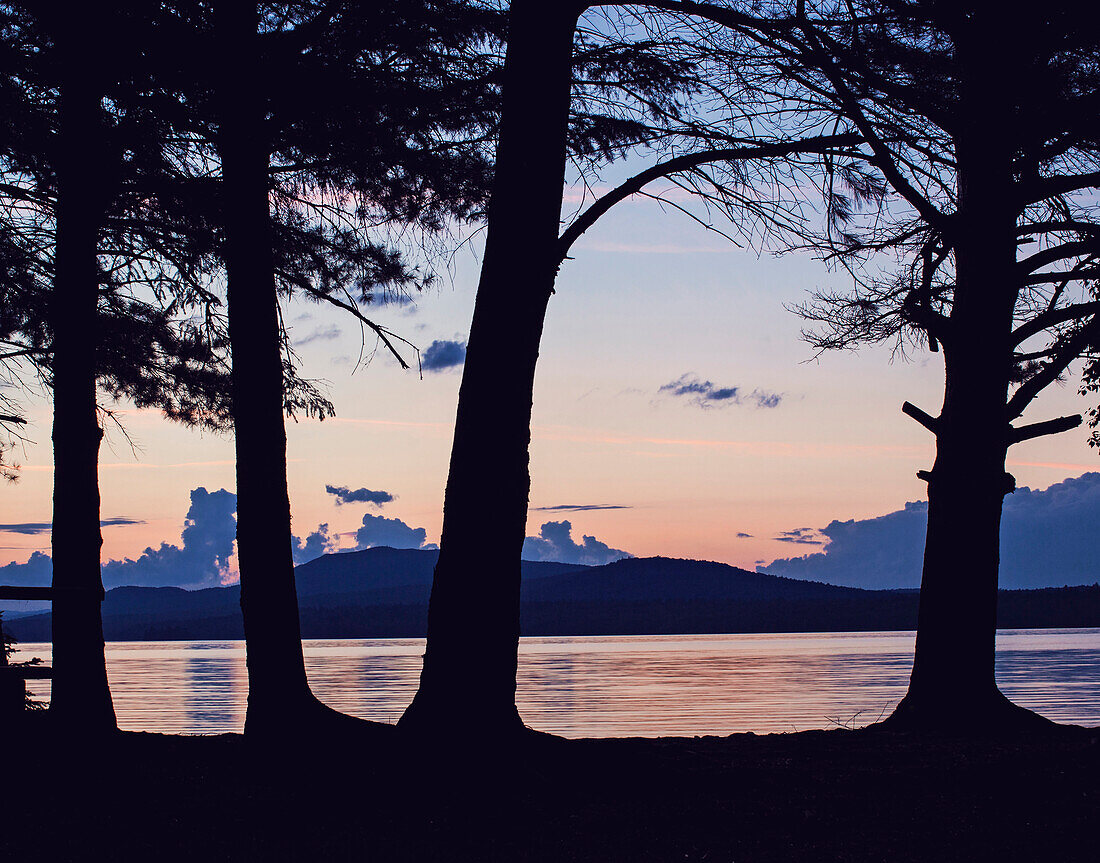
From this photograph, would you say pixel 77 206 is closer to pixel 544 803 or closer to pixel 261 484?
pixel 261 484

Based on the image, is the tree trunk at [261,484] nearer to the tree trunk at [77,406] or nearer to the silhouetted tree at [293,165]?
the silhouetted tree at [293,165]

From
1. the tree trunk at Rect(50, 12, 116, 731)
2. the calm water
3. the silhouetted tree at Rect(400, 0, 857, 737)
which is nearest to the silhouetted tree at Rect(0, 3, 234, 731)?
the tree trunk at Rect(50, 12, 116, 731)

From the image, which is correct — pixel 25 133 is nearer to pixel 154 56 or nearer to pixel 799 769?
pixel 154 56

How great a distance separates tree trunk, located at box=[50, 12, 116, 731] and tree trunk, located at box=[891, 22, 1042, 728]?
687cm

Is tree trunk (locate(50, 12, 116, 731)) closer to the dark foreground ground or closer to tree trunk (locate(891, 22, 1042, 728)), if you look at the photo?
the dark foreground ground

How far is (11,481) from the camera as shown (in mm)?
13453

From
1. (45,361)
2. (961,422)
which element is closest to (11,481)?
(45,361)

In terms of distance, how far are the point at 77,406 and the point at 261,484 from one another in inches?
81.8

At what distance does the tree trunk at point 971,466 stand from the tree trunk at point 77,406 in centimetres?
687

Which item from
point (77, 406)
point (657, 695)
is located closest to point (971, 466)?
point (77, 406)

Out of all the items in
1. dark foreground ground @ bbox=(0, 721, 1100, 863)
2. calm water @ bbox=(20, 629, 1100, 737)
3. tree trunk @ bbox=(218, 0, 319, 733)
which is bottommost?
calm water @ bbox=(20, 629, 1100, 737)

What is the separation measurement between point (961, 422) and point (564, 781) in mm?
5482

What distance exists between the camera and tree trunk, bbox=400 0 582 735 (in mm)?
6656

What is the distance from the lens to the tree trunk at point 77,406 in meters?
8.67
